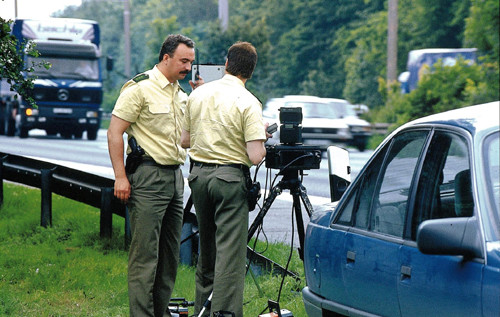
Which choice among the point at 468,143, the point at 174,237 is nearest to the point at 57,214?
the point at 174,237

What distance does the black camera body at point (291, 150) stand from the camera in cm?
590

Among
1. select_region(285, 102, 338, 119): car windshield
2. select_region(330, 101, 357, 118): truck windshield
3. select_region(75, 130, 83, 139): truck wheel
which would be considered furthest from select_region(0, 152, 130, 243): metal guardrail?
select_region(75, 130, 83, 139): truck wheel

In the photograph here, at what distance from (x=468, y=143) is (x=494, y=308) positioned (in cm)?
72

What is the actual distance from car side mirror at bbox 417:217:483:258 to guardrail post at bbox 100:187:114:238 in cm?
531

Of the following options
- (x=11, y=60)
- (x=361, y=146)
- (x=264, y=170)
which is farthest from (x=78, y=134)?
(x=11, y=60)

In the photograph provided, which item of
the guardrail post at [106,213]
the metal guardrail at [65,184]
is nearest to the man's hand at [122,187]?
the metal guardrail at [65,184]

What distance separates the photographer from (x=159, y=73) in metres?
5.90

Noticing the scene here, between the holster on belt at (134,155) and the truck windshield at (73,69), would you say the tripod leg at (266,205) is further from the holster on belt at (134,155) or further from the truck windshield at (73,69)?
the truck windshield at (73,69)

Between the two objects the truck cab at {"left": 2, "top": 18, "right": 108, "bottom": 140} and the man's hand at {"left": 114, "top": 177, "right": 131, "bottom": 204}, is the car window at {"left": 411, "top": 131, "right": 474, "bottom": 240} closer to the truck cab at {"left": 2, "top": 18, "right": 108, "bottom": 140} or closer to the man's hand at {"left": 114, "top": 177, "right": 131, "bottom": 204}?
the man's hand at {"left": 114, "top": 177, "right": 131, "bottom": 204}

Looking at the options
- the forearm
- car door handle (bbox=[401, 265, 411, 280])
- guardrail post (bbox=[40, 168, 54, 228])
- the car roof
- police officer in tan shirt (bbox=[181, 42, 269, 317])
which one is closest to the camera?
the car roof

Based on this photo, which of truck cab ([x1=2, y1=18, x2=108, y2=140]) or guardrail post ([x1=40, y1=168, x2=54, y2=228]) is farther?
truck cab ([x1=2, y1=18, x2=108, y2=140])

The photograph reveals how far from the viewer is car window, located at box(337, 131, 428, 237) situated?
176 inches

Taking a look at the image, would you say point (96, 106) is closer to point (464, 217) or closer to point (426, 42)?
point (426, 42)

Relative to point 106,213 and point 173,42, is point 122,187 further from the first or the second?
point 106,213
